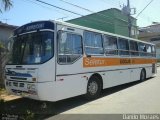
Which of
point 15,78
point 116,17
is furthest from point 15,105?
point 116,17

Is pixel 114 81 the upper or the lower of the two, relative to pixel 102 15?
lower

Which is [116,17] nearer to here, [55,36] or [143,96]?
[143,96]

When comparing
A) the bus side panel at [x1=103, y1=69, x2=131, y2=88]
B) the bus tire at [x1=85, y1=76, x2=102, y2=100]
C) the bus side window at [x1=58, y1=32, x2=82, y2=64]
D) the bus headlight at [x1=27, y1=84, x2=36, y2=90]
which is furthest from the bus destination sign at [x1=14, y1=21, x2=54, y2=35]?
the bus side panel at [x1=103, y1=69, x2=131, y2=88]

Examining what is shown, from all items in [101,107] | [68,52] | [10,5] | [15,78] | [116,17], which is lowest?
[101,107]

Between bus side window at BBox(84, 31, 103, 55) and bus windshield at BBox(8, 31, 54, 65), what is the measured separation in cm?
224

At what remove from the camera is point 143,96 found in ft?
36.2

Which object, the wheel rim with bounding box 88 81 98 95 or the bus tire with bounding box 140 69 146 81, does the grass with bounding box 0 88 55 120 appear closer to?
the wheel rim with bounding box 88 81 98 95

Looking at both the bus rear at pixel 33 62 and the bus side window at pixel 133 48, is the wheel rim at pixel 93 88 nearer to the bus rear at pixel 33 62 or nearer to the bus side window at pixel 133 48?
the bus rear at pixel 33 62

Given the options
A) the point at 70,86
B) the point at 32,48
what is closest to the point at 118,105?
the point at 70,86

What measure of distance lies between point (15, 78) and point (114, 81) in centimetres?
531

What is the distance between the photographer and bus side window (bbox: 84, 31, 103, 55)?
10.3m

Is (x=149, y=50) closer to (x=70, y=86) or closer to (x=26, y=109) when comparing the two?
(x=70, y=86)

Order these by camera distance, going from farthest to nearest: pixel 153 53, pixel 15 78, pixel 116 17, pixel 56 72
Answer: pixel 116 17
pixel 153 53
pixel 15 78
pixel 56 72

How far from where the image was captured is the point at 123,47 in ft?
45.7
